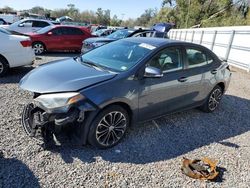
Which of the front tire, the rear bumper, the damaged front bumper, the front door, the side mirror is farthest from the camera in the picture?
the rear bumper

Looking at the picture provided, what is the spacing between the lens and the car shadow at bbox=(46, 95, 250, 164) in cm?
362

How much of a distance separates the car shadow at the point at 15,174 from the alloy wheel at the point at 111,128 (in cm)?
102

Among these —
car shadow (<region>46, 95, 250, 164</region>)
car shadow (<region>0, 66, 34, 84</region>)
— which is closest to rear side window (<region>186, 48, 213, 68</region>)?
car shadow (<region>46, 95, 250, 164</region>)

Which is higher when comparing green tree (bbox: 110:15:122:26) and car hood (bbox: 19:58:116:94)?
car hood (bbox: 19:58:116:94)

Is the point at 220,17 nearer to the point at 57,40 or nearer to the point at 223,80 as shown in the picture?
the point at 57,40

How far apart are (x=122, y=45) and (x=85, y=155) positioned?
7.12 feet

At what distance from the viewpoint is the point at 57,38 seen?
12328 mm

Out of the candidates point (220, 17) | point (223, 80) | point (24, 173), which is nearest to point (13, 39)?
point (24, 173)

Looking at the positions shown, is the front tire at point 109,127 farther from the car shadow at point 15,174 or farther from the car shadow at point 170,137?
the car shadow at point 15,174

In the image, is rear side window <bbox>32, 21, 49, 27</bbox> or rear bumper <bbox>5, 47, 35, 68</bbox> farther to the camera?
rear side window <bbox>32, 21, 49, 27</bbox>

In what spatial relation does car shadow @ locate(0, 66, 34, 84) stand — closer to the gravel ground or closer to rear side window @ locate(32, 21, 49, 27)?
the gravel ground

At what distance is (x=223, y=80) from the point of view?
5.66m

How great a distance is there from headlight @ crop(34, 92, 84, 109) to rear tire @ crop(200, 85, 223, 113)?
3.20 m

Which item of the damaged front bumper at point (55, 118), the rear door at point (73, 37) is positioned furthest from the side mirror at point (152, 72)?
the rear door at point (73, 37)
